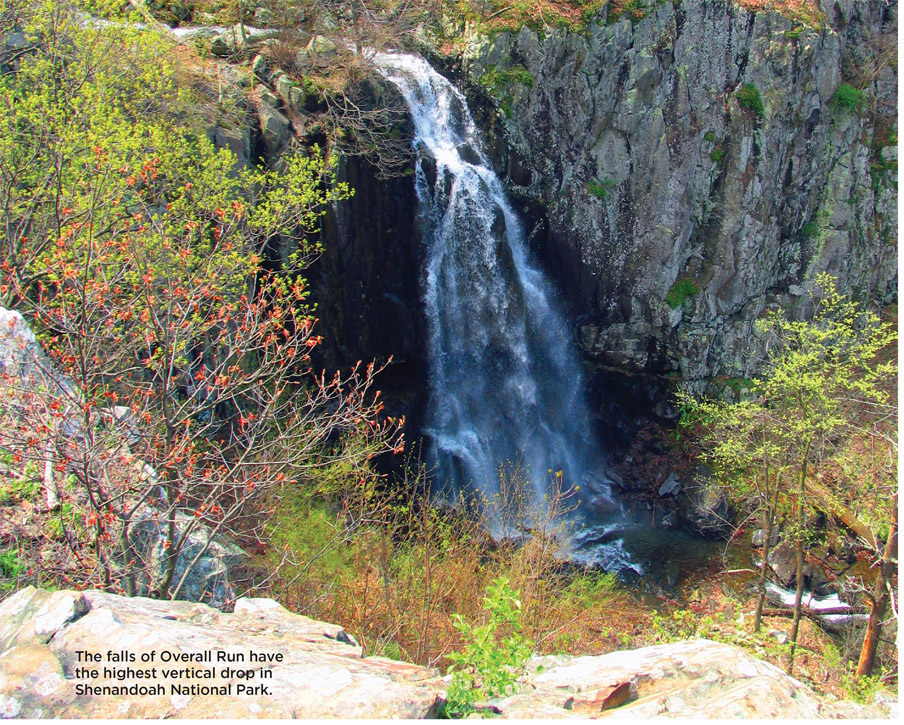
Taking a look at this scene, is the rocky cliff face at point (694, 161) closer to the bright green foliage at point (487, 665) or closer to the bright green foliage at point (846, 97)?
the bright green foliage at point (846, 97)

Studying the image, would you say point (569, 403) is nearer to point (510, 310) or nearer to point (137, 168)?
point (510, 310)

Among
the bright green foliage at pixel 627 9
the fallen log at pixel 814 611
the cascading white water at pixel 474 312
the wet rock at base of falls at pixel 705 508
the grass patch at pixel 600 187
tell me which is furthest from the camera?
the grass patch at pixel 600 187

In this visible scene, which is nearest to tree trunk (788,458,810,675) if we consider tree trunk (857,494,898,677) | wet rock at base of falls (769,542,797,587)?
tree trunk (857,494,898,677)

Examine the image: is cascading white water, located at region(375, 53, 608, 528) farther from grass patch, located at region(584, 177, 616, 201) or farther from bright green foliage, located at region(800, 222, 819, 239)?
bright green foliage, located at region(800, 222, 819, 239)

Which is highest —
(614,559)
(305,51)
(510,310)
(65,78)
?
(305,51)

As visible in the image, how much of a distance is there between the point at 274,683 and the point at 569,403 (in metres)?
16.0

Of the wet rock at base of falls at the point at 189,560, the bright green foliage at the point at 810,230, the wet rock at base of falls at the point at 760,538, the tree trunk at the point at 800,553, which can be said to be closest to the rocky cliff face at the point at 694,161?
the bright green foliage at the point at 810,230

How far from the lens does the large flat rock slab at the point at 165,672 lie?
3025 millimetres

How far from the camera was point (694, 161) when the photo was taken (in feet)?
57.5

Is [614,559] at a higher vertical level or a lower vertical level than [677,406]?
lower

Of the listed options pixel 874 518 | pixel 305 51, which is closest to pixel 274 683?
pixel 874 518

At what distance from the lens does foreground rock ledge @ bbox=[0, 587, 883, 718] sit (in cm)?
305

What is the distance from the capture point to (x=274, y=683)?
10.7 feet

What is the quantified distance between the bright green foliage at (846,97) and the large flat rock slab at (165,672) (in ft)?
72.3
